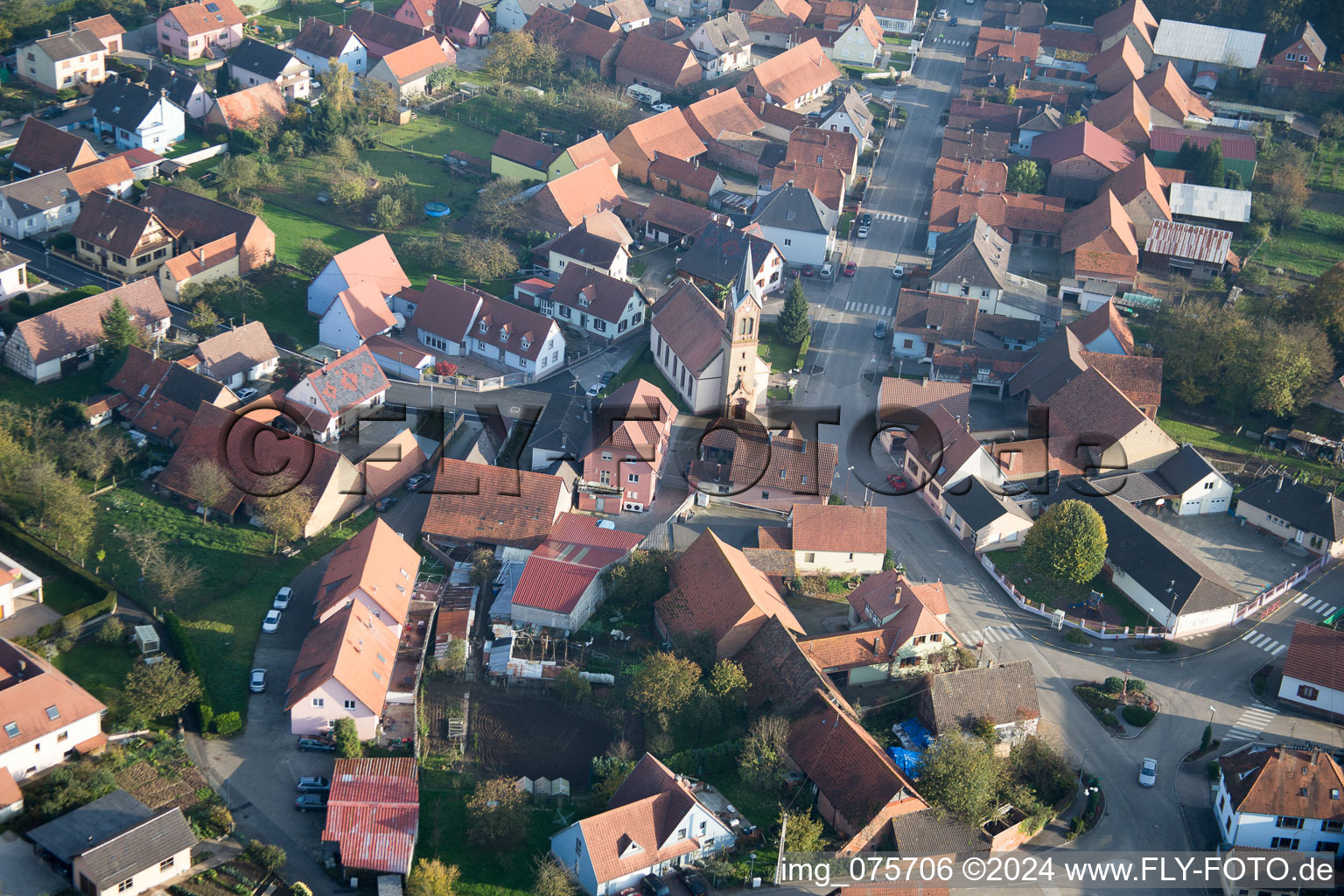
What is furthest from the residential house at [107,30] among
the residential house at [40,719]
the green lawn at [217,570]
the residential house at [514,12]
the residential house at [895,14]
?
the residential house at [895,14]

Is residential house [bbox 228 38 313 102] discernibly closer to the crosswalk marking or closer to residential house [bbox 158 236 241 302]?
residential house [bbox 158 236 241 302]

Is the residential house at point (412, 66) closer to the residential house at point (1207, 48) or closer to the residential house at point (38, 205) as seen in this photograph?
the residential house at point (38, 205)

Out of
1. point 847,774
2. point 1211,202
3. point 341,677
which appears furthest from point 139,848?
point 1211,202

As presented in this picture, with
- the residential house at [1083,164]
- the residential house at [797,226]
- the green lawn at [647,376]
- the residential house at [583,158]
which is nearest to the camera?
the green lawn at [647,376]

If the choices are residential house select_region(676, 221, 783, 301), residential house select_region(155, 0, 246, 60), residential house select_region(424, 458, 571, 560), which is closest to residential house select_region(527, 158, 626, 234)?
residential house select_region(676, 221, 783, 301)

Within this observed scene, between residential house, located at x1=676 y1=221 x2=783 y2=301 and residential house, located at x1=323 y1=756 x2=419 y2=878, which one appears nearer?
residential house, located at x1=323 y1=756 x2=419 y2=878

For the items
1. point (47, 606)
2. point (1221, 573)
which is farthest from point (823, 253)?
point (47, 606)
